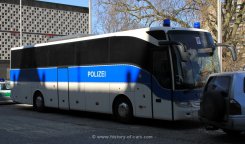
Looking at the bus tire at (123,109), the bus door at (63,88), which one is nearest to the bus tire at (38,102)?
the bus door at (63,88)

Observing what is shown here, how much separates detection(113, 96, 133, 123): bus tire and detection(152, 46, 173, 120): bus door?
3.81ft

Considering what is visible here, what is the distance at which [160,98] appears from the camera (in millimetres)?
12531

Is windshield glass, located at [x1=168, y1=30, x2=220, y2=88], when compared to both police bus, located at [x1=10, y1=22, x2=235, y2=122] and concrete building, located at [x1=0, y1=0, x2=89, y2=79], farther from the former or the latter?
concrete building, located at [x1=0, y1=0, x2=89, y2=79]

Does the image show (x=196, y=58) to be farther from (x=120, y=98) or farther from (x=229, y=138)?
(x=120, y=98)

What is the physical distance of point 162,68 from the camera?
12.5m

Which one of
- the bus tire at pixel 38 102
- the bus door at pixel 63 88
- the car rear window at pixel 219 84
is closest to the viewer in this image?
the car rear window at pixel 219 84

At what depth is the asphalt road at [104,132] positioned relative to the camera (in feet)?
33.8

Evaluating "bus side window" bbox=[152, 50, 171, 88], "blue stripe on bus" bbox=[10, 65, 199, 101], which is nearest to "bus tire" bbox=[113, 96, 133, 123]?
"blue stripe on bus" bbox=[10, 65, 199, 101]

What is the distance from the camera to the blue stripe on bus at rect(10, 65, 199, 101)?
12.3 meters

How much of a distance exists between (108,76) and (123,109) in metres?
1.38

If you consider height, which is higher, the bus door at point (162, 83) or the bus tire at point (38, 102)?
the bus door at point (162, 83)

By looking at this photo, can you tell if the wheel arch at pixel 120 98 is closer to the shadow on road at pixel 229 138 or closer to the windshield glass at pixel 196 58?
the windshield glass at pixel 196 58

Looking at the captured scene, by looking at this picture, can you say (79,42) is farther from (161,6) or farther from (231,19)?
(231,19)

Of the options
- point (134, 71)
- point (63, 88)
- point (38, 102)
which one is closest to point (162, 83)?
point (134, 71)
